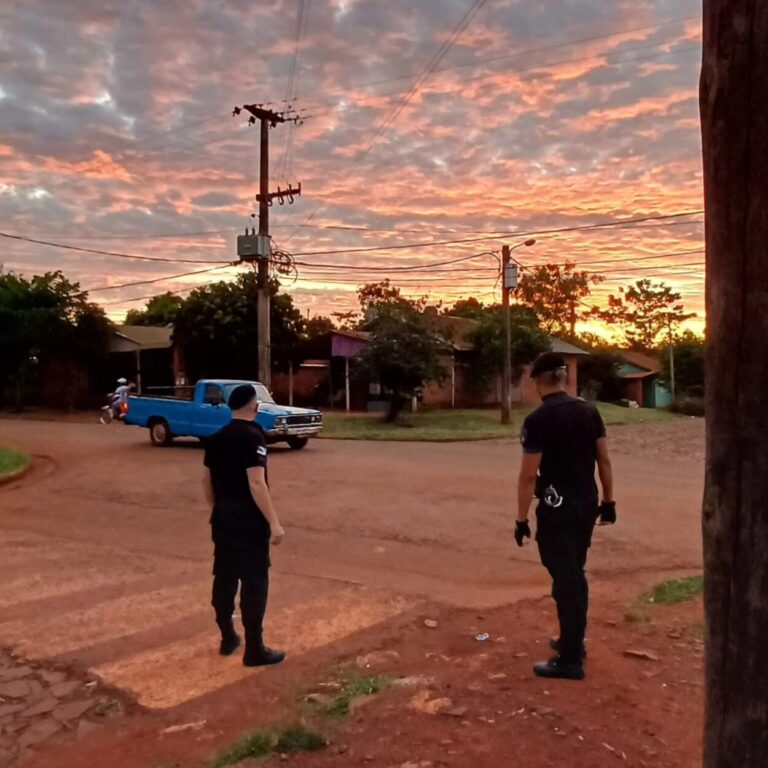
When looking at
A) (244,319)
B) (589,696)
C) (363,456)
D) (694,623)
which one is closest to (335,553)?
(694,623)

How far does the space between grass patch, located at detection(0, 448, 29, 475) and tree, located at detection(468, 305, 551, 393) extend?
883 inches

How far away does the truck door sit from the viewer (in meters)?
18.8

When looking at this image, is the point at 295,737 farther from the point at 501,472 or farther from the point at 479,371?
the point at 479,371

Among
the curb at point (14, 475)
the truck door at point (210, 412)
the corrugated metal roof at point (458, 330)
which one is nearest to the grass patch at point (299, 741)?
the curb at point (14, 475)

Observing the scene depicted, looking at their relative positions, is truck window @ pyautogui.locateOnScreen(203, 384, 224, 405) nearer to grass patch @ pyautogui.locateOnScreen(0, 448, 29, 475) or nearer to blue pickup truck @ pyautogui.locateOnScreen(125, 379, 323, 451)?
blue pickup truck @ pyautogui.locateOnScreen(125, 379, 323, 451)

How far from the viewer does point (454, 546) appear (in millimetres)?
9375

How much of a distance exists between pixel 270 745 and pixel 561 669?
1.73 metres

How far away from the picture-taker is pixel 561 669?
15.2 feet

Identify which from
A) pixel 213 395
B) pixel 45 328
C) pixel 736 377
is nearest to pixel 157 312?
pixel 45 328

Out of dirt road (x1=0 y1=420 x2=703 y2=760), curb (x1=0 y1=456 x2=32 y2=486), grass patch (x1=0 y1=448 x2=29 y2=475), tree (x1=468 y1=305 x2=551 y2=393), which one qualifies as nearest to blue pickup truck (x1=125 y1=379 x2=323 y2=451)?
dirt road (x1=0 y1=420 x2=703 y2=760)

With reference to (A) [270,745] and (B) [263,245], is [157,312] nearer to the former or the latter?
(B) [263,245]

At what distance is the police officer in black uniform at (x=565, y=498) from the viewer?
4660 millimetres

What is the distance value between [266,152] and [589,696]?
23.2m

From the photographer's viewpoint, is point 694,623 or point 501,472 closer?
point 694,623
